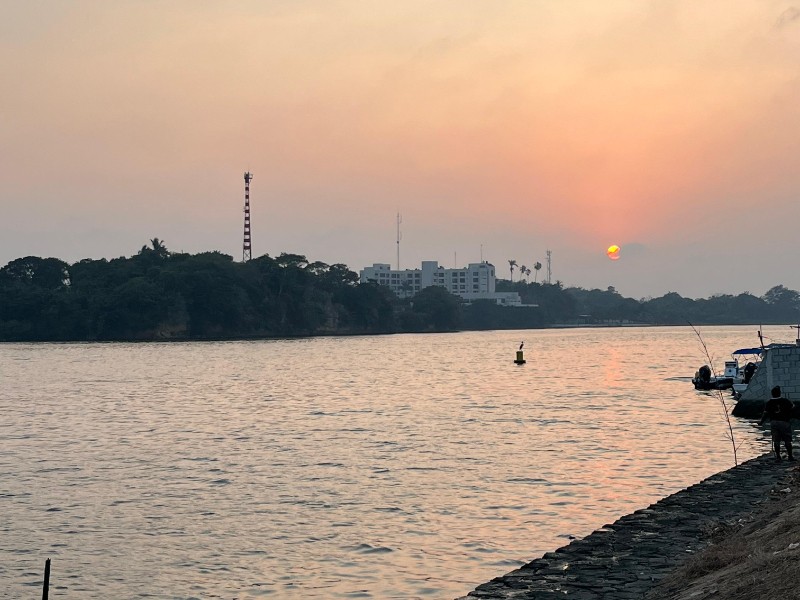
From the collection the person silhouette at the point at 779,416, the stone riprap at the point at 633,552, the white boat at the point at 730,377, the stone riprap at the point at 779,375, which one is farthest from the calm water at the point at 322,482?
the person silhouette at the point at 779,416

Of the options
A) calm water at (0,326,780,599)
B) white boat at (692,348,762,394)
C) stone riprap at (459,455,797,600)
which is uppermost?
white boat at (692,348,762,394)

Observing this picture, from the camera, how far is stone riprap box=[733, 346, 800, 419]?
148 feet

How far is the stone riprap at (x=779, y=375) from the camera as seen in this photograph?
45156 mm

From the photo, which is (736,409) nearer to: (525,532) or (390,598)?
(525,532)

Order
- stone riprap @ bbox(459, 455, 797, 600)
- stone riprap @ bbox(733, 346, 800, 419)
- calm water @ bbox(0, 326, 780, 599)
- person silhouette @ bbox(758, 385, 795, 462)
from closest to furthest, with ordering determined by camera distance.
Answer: stone riprap @ bbox(459, 455, 797, 600) < calm water @ bbox(0, 326, 780, 599) < person silhouette @ bbox(758, 385, 795, 462) < stone riprap @ bbox(733, 346, 800, 419)

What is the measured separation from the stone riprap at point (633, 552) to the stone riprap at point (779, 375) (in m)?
23.6

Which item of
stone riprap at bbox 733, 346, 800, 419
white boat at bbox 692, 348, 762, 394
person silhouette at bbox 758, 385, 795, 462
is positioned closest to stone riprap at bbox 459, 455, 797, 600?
person silhouette at bbox 758, 385, 795, 462

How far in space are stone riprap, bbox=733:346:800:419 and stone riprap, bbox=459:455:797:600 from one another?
77.4ft

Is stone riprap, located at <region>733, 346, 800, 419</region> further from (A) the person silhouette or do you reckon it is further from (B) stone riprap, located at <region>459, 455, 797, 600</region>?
(B) stone riprap, located at <region>459, 455, 797, 600</region>

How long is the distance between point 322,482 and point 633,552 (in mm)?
15324

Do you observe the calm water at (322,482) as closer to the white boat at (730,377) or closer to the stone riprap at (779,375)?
the white boat at (730,377)

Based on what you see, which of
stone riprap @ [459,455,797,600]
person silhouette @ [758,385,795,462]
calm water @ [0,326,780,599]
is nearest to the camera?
stone riprap @ [459,455,797,600]

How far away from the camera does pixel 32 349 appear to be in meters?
166

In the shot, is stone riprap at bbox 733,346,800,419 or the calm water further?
stone riprap at bbox 733,346,800,419
